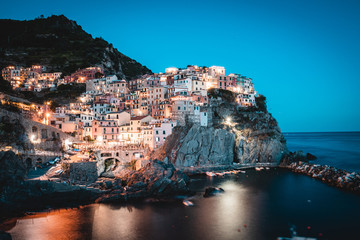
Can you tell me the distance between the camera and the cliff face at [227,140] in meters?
48.2

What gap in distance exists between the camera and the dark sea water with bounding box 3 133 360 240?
2361 centimetres

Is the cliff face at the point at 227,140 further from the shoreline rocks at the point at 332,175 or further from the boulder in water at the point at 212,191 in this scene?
the boulder in water at the point at 212,191

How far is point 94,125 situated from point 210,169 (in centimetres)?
2394

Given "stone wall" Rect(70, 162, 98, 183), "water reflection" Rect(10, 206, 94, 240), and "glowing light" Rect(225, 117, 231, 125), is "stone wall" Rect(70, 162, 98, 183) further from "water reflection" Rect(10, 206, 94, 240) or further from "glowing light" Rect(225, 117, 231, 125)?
"glowing light" Rect(225, 117, 231, 125)

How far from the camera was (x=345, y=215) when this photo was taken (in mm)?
28109

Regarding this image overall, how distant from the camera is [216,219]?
27172 mm

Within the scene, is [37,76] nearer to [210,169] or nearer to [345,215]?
[210,169]

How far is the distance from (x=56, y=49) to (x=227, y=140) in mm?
93413

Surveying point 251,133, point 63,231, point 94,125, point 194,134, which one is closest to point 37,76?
point 94,125

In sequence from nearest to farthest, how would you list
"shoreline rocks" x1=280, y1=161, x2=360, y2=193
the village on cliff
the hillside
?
"shoreline rocks" x1=280, y1=161, x2=360, y2=193 < the village on cliff < the hillside

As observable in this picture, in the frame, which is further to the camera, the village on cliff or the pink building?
the pink building

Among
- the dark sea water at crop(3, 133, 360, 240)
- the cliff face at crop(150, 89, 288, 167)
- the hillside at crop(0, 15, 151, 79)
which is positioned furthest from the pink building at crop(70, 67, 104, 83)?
the dark sea water at crop(3, 133, 360, 240)

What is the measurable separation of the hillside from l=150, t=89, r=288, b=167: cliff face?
54.4 metres

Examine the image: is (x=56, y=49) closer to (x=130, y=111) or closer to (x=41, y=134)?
(x=130, y=111)
